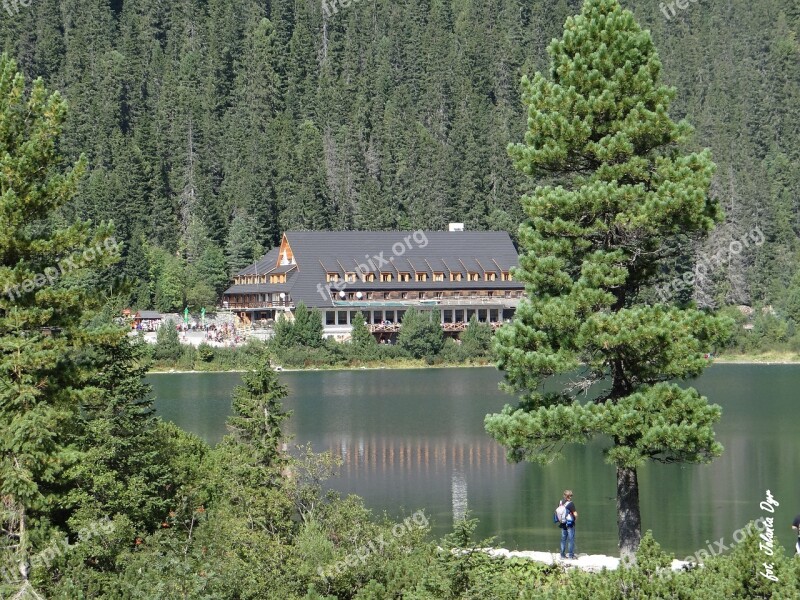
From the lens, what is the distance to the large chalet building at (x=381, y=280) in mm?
81812

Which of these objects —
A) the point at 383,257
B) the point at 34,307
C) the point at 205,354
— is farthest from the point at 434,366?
the point at 34,307

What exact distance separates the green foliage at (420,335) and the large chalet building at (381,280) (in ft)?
15.1

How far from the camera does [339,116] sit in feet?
409

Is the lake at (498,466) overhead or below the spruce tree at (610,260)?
below

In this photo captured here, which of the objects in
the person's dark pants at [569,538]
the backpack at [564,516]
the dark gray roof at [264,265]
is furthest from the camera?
the dark gray roof at [264,265]

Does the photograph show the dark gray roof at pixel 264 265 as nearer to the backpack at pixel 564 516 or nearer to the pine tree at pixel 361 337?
the pine tree at pixel 361 337

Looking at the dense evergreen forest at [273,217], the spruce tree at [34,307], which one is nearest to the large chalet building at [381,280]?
the dense evergreen forest at [273,217]

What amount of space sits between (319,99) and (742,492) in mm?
98227

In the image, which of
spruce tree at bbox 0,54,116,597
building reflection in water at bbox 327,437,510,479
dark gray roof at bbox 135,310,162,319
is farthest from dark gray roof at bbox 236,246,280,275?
spruce tree at bbox 0,54,116,597

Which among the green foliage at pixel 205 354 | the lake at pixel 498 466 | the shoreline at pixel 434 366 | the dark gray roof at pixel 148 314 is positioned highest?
the dark gray roof at pixel 148 314

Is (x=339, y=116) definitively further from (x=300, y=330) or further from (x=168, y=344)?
(x=168, y=344)

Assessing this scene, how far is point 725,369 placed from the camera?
239 ft

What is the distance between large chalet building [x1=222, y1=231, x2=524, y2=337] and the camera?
81.8 meters

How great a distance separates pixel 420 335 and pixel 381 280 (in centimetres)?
960
